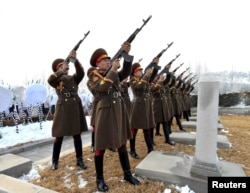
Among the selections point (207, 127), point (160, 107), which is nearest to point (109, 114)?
point (207, 127)

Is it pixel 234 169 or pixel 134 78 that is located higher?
pixel 134 78

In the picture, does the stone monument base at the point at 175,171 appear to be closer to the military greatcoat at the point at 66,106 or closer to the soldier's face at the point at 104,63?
the military greatcoat at the point at 66,106

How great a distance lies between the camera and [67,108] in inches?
186

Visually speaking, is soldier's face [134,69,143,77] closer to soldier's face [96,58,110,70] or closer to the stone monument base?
soldier's face [96,58,110,70]

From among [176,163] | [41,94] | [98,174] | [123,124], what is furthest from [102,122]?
[41,94]

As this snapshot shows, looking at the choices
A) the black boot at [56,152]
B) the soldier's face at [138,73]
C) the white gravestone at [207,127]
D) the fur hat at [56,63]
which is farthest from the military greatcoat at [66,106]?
the white gravestone at [207,127]

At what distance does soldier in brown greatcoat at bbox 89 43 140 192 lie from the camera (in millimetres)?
3623

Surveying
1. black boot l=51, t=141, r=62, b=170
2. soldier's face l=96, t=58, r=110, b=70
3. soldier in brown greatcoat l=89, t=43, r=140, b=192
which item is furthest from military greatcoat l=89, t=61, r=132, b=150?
black boot l=51, t=141, r=62, b=170

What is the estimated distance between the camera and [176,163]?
4332 millimetres

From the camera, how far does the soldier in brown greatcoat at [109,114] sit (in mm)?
3623

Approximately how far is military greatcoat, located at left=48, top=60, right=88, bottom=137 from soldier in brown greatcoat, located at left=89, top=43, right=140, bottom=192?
1.01 meters

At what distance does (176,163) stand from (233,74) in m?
45.6

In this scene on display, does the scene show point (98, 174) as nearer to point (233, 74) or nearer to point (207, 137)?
point (207, 137)

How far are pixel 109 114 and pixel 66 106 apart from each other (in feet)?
4.49
